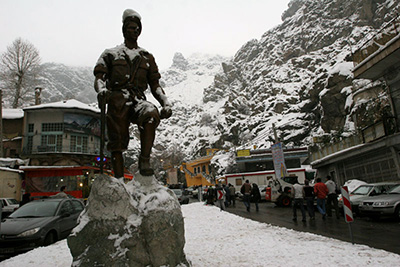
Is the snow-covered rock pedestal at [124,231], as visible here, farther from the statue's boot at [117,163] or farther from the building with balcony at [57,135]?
the building with balcony at [57,135]

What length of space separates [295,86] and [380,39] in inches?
2633

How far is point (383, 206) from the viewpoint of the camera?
32.3 ft

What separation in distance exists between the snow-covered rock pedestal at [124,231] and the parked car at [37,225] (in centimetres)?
438

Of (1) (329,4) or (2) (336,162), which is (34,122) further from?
(1) (329,4)

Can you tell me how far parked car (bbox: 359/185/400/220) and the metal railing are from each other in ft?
27.9

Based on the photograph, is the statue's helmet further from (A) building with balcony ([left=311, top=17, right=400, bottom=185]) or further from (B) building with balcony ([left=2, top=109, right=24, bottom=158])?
(B) building with balcony ([left=2, top=109, right=24, bottom=158])

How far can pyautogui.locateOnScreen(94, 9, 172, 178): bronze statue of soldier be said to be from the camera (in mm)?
3783

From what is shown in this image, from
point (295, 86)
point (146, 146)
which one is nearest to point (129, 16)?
point (146, 146)

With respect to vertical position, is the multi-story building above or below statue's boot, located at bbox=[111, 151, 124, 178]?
above

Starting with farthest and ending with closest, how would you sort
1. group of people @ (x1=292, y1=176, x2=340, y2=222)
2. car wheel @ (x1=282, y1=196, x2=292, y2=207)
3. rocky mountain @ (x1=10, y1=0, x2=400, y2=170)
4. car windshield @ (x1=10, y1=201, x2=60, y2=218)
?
rocky mountain @ (x1=10, y1=0, x2=400, y2=170), car wheel @ (x1=282, y1=196, x2=292, y2=207), group of people @ (x1=292, y1=176, x2=340, y2=222), car windshield @ (x1=10, y1=201, x2=60, y2=218)

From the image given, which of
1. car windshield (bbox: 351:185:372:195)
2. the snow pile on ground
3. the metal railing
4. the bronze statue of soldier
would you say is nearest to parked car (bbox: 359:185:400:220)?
car windshield (bbox: 351:185:372:195)

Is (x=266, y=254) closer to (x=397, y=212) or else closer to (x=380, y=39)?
(x=397, y=212)

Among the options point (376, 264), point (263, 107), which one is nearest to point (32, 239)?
point (376, 264)

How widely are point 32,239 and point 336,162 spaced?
2183cm
